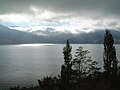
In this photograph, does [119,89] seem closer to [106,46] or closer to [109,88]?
[109,88]

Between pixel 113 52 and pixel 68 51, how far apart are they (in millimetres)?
19295

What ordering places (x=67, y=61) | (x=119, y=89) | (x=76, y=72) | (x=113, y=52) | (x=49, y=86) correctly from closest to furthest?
1. (x=119, y=89)
2. (x=67, y=61)
3. (x=49, y=86)
4. (x=113, y=52)
5. (x=76, y=72)

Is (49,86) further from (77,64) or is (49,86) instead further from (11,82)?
(11,82)

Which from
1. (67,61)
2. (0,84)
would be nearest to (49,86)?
(67,61)

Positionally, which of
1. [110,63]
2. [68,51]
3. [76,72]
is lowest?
[76,72]

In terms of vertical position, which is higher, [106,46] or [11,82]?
[106,46]

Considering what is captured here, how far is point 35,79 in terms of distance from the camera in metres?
95.0

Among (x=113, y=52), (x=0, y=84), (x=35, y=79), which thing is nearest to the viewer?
(x=113, y=52)

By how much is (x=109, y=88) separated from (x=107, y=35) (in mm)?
19977

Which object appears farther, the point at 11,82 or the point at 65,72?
the point at 11,82

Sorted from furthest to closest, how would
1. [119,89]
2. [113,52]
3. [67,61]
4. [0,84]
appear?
[0,84], [113,52], [67,61], [119,89]

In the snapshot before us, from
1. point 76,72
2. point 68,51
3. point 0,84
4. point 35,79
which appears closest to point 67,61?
point 68,51

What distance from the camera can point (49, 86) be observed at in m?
41.2

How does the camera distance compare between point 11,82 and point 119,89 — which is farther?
point 11,82
